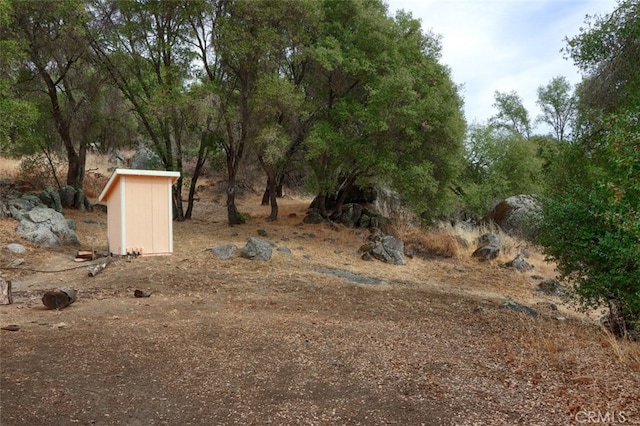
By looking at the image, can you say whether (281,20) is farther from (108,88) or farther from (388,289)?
(388,289)

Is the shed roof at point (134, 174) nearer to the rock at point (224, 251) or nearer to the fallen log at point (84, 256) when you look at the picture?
the fallen log at point (84, 256)

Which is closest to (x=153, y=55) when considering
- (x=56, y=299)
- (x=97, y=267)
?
(x=97, y=267)

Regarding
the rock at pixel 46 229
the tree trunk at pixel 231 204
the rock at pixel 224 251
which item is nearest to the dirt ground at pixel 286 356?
the rock at pixel 224 251

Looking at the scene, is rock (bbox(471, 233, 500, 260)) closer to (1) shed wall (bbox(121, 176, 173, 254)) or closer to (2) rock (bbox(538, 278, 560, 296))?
(2) rock (bbox(538, 278, 560, 296))

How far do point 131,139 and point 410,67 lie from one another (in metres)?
12.0

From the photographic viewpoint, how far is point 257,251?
34.2ft

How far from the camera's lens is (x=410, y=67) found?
47.6 feet

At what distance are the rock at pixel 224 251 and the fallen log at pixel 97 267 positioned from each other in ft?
7.28

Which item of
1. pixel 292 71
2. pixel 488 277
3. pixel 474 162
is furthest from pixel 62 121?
pixel 474 162

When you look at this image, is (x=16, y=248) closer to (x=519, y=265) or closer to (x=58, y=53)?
(x=58, y=53)

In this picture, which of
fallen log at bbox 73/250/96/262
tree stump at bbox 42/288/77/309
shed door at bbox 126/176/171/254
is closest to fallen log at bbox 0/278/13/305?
tree stump at bbox 42/288/77/309

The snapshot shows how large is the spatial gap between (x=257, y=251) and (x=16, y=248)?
5.00 metres

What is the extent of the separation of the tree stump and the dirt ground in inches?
6.1

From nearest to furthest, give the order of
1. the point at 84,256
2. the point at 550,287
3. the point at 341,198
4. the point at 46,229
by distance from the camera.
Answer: the point at 84,256 < the point at 46,229 < the point at 550,287 < the point at 341,198
